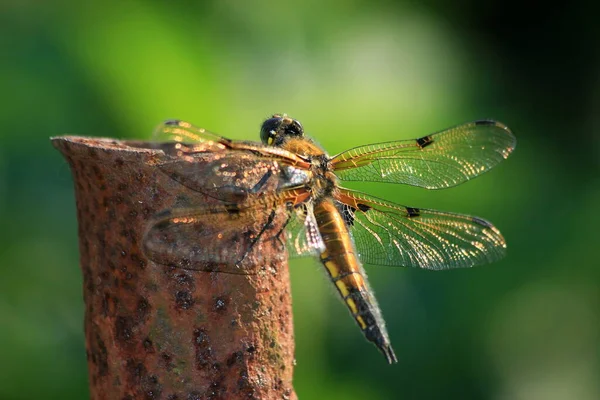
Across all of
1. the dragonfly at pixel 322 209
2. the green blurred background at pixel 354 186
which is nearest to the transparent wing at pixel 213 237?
the dragonfly at pixel 322 209

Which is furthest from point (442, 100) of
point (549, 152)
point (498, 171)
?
point (549, 152)

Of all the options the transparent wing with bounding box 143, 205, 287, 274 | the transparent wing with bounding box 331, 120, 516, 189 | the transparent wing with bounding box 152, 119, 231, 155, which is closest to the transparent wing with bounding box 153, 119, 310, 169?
the transparent wing with bounding box 152, 119, 231, 155

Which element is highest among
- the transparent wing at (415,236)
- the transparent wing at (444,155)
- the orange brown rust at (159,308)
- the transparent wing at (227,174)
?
the transparent wing at (444,155)

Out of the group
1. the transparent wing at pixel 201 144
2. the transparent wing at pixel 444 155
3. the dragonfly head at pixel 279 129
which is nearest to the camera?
the transparent wing at pixel 201 144

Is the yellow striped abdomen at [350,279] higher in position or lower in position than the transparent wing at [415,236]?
lower

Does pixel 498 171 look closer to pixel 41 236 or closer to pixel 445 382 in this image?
pixel 445 382

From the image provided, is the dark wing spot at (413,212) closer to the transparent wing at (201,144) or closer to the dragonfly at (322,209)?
the dragonfly at (322,209)

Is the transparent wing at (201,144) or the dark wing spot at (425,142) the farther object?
the dark wing spot at (425,142)

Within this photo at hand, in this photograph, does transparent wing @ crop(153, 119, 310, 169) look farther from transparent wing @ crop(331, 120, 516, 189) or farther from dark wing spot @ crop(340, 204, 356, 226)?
transparent wing @ crop(331, 120, 516, 189)
